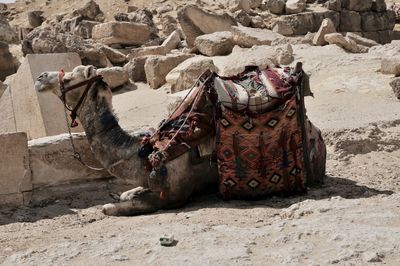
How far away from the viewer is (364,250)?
3213 mm

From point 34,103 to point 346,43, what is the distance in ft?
25.0

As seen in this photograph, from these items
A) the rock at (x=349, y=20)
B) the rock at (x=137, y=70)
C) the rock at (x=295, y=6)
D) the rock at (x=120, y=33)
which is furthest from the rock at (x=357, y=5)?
the rock at (x=137, y=70)

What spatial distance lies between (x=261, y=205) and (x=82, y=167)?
1.90 m

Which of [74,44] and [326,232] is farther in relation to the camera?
[74,44]

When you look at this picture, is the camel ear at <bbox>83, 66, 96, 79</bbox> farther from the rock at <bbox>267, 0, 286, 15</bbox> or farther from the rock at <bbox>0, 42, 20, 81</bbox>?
the rock at <bbox>267, 0, 286, 15</bbox>

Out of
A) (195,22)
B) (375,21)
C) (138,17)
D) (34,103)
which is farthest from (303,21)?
(34,103)

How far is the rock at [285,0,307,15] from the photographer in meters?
24.6

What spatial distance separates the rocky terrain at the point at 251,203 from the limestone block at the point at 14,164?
8.1 inches

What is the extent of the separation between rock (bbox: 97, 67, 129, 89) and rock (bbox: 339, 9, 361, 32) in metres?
14.2

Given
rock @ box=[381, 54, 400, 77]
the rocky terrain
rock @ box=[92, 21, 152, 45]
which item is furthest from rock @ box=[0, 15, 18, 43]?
rock @ box=[381, 54, 400, 77]

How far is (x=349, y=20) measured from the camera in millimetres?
24781

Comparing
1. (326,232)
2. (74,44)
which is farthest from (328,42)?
(326,232)

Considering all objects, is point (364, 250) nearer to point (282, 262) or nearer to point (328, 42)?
point (282, 262)

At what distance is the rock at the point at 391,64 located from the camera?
33.6 feet
